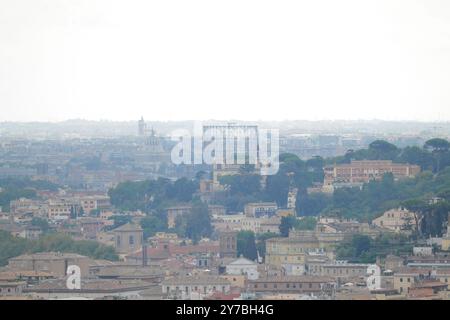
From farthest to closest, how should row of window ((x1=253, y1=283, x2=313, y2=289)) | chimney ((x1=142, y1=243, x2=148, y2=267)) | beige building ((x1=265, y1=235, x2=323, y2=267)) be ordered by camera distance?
chimney ((x1=142, y1=243, x2=148, y2=267)) < beige building ((x1=265, y1=235, x2=323, y2=267)) < row of window ((x1=253, y1=283, x2=313, y2=289))

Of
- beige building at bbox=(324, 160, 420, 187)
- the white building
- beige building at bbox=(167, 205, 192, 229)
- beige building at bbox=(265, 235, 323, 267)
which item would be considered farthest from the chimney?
beige building at bbox=(324, 160, 420, 187)

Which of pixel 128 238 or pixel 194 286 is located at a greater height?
pixel 194 286

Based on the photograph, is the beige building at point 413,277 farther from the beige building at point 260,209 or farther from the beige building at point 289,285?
the beige building at point 260,209

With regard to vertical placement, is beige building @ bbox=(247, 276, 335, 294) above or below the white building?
above

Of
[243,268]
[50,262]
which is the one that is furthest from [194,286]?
[50,262]

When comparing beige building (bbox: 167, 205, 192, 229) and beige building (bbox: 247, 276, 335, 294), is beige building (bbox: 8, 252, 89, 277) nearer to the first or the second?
beige building (bbox: 247, 276, 335, 294)

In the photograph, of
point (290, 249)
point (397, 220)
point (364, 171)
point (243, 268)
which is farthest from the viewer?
point (364, 171)

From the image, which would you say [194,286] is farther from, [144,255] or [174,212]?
[174,212]

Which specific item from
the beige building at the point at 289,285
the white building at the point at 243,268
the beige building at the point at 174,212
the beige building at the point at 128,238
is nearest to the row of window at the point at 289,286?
the beige building at the point at 289,285

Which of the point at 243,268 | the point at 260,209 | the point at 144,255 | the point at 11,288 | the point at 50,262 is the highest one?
the point at 11,288
